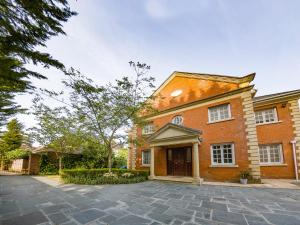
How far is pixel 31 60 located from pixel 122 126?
9.99 meters

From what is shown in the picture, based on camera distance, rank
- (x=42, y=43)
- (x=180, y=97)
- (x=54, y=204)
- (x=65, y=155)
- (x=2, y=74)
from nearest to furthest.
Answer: (x=2, y=74) → (x=42, y=43) → (x=54, y=204) → (x=180, y=97) → (x=65, y=155)

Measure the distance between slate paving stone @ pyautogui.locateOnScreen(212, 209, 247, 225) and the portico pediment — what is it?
21.1ft

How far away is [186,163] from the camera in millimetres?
12797

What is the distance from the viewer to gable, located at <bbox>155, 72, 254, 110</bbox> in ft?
39.6

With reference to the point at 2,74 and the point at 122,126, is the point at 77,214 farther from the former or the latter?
the point at 122,126

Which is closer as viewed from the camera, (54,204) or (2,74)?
(2,74)

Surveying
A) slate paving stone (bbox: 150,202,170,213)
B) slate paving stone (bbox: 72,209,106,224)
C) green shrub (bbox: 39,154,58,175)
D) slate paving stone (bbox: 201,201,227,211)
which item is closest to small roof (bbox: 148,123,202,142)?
slate paving stone (bbox: 201,201,227,211)

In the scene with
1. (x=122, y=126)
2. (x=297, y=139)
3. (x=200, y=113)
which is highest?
(x=200, y=113)

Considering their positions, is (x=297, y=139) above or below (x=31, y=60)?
below

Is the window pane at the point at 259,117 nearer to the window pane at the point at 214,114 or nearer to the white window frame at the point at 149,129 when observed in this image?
the window pane at the point at 214,114

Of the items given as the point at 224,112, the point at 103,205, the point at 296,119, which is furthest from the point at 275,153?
the point at 103,205

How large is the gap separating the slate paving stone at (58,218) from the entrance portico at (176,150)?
8273 mm

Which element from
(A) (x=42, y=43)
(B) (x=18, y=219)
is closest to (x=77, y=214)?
(B) (x=18, y=219)

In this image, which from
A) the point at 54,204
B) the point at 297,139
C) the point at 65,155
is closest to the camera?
the point at 54,204
